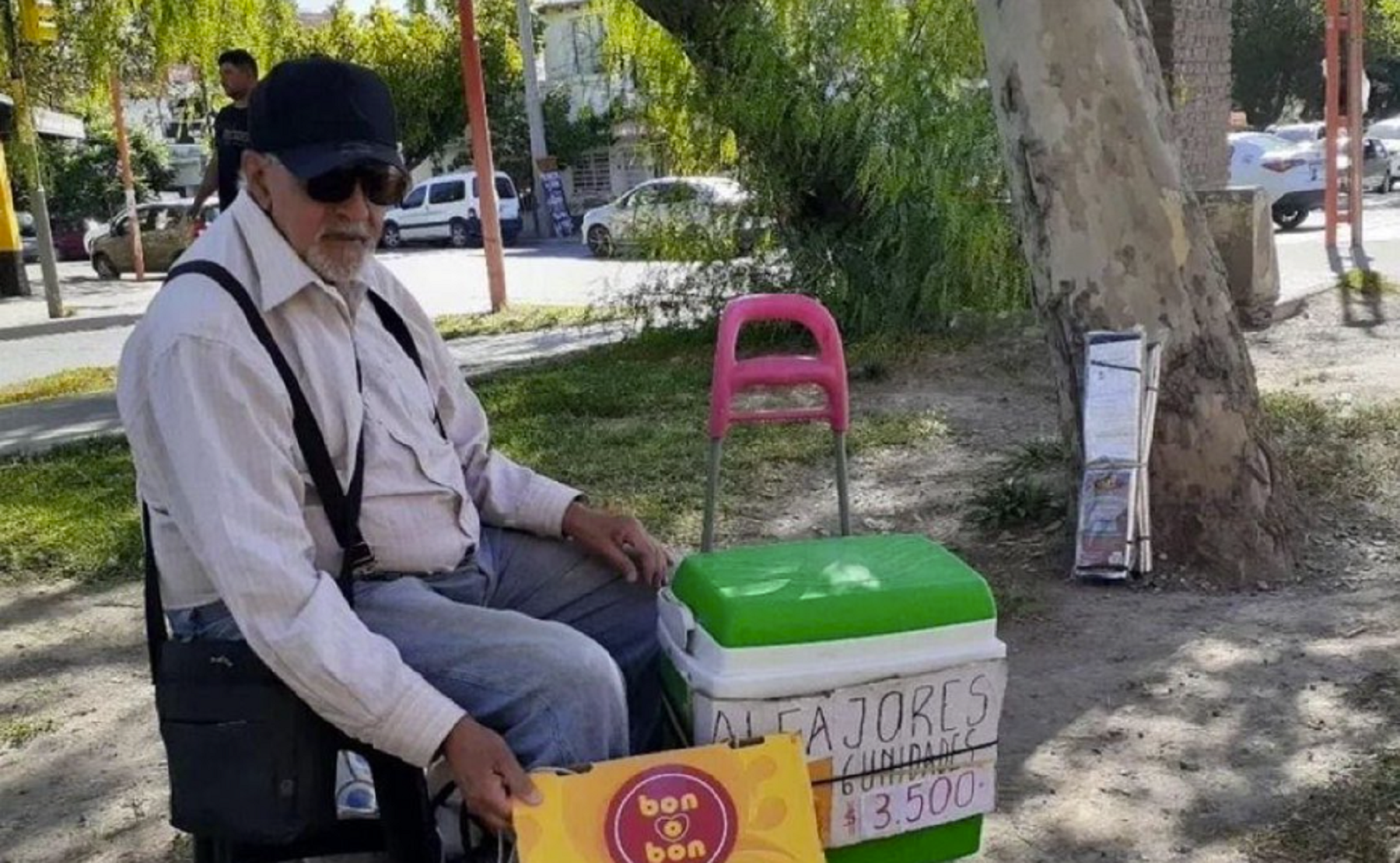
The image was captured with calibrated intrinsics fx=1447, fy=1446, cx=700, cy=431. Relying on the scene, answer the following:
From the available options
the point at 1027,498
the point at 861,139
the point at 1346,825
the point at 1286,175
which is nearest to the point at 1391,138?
the point at 1286,175

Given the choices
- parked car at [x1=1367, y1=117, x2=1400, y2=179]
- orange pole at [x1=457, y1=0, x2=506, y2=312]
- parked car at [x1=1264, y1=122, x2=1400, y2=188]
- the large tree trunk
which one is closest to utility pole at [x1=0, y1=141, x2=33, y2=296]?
orange pole at [x1=457, y1=0, x2=506, y2=312]

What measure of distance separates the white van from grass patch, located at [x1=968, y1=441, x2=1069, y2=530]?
25.7 meters

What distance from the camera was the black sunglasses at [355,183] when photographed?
7.32 feet

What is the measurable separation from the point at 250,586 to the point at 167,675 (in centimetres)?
23

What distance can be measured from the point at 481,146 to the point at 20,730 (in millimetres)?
10911

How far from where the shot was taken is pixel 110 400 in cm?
1014

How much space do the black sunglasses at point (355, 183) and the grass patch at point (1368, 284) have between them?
34.5 ft

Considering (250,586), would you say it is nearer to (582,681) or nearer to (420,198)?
(582,681)

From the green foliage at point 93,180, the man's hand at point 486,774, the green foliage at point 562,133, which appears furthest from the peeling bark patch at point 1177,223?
the green foliage at point 93,180

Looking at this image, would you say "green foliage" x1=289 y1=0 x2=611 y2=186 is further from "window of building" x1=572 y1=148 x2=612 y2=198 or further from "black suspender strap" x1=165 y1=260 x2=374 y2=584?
"black suspender strap" x1=165 y1=260 x2=374 y2=584

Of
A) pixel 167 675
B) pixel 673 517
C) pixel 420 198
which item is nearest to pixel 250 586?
pixel 167 675

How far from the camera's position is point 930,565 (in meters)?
2.36

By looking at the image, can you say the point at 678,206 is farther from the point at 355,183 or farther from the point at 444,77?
the point at 444,77

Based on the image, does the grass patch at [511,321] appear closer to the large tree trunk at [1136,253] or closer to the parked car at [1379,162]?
the large tree trunk at [1136,253]
